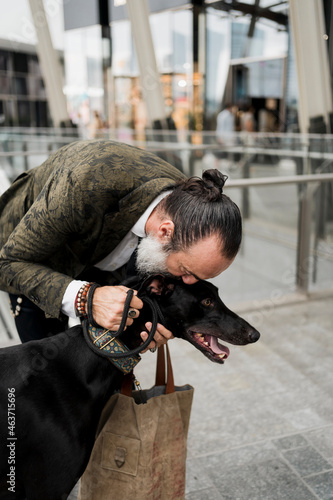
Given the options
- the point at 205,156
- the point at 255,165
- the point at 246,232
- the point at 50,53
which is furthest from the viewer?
the point at 50,53

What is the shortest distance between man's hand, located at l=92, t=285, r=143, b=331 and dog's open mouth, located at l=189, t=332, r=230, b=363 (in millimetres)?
277

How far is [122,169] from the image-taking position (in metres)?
1.60

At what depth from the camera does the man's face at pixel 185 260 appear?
150 centimetres

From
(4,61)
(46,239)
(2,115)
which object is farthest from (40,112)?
(46,239)

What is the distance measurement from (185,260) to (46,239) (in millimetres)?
452

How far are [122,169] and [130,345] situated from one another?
57 centimetres

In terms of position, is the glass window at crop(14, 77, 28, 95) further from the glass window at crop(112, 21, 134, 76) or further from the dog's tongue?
the dog's tongue

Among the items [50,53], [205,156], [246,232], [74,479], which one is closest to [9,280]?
[74,479]

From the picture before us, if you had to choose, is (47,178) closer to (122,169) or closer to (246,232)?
(122,169)

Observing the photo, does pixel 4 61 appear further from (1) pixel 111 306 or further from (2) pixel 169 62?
(1) pixel 111 306

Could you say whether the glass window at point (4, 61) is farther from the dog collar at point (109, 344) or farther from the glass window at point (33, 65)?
the dog collar at point (109, 344)

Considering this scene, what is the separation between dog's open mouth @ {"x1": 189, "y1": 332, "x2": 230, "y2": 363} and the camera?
1.68m

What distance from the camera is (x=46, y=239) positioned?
161 cm

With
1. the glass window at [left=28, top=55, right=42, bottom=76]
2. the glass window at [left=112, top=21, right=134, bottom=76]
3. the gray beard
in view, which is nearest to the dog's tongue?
the gray beard
